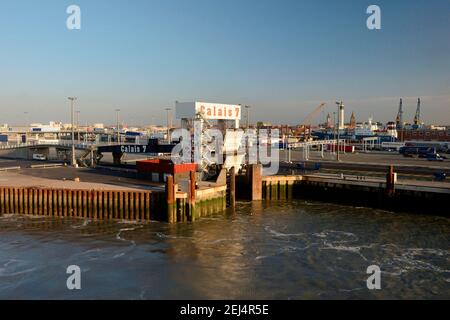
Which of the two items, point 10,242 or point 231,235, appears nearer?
point 10,242

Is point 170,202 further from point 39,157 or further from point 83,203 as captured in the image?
point 39,157

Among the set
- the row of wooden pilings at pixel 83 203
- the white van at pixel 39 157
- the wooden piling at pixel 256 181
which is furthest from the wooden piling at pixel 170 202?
the white van at pixel 39 157

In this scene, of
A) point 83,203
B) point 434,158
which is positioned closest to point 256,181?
point 83,203

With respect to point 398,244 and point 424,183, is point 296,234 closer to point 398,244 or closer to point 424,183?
point 398,244

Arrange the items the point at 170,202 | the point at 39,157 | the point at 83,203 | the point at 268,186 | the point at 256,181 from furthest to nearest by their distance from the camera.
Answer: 1. the point at 39,157
2. the point at 268,186
3. the point at 256,181
4. the point at 83,203
5. the point at 170,202

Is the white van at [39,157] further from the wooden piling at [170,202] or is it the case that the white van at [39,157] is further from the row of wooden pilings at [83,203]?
the wooden piling at [170,202]

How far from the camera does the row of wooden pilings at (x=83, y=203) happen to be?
52688mm

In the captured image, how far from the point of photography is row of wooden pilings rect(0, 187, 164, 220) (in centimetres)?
5269

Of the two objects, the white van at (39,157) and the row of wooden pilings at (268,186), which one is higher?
the white van at (39,157)

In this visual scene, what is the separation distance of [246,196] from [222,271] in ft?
112

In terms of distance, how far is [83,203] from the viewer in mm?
53812
